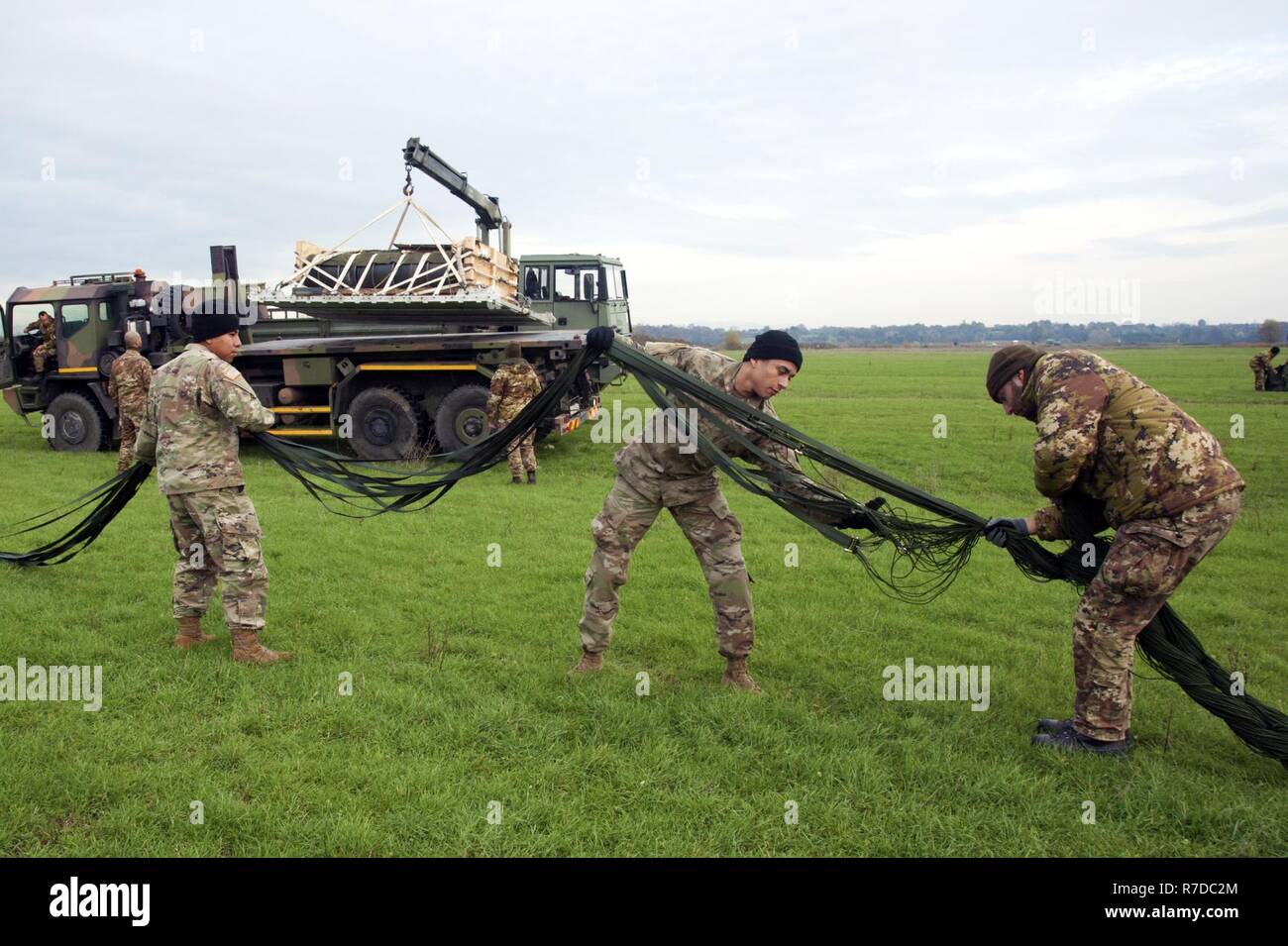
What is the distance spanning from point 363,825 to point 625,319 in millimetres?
15012

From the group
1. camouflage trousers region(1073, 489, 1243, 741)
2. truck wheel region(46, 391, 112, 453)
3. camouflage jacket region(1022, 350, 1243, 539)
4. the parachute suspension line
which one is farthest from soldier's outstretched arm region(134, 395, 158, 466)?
truck wheel region(46, 391, 112, 453)

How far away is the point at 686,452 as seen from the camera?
15.6 ft

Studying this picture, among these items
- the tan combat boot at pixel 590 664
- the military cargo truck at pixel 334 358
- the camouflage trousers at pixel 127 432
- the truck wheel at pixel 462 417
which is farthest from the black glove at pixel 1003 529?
the camouflage trousers at pixel 127 432

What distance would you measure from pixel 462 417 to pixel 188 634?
760 cm

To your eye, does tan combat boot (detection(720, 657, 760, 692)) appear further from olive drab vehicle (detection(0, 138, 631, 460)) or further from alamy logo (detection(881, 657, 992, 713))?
olive drab vehicle (detection(0, 138, 631, 460))

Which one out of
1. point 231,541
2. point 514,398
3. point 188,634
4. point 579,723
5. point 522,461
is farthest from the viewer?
point 522,461

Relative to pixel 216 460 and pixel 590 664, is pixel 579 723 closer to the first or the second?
pixel 590 664

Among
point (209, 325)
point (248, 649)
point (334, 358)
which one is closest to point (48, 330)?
point (334, 358)

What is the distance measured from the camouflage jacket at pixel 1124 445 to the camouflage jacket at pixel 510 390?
325 inches

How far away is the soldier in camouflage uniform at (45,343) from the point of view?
50.4 feet

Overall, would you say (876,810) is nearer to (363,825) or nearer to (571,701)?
(571,701)

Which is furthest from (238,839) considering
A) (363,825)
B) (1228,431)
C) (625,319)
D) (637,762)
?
(1228,431)

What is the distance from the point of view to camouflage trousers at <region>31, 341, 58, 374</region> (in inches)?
605

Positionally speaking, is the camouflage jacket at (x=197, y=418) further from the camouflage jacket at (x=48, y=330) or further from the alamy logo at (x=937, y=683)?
the camouflage jacket at (x=48, y=330)
